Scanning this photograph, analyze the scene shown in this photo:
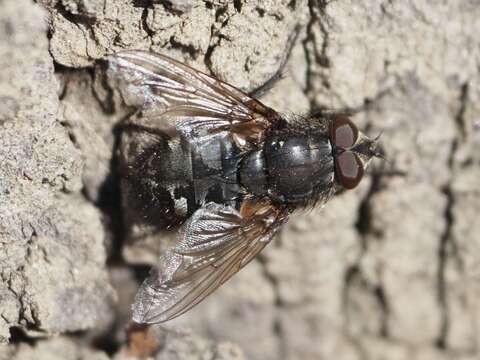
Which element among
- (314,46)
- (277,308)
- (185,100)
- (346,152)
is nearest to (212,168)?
(185,100)

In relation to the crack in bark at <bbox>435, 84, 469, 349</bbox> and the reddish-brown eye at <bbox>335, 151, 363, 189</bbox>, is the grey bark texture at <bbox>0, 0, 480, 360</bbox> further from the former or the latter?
the reddish-brown eye at <bbox>335, 151, 363, 189</bbox>

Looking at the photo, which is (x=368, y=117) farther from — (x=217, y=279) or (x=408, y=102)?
(x=217, y=279)

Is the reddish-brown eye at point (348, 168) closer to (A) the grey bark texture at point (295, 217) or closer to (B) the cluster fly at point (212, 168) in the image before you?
(B) the cluster fly at point (212, 168)

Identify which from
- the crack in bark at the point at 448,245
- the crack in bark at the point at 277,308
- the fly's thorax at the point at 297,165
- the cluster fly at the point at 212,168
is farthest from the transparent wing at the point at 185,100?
the crack in bark at the point at 448,245

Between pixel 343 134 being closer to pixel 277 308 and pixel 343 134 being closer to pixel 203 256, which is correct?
pixel 203 256

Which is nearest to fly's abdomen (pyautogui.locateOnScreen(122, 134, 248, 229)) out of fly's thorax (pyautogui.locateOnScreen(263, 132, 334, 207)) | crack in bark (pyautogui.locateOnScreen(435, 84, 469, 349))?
fly's thorax (pyautogui.locateOnScreen(263, 132, 334, 207))
